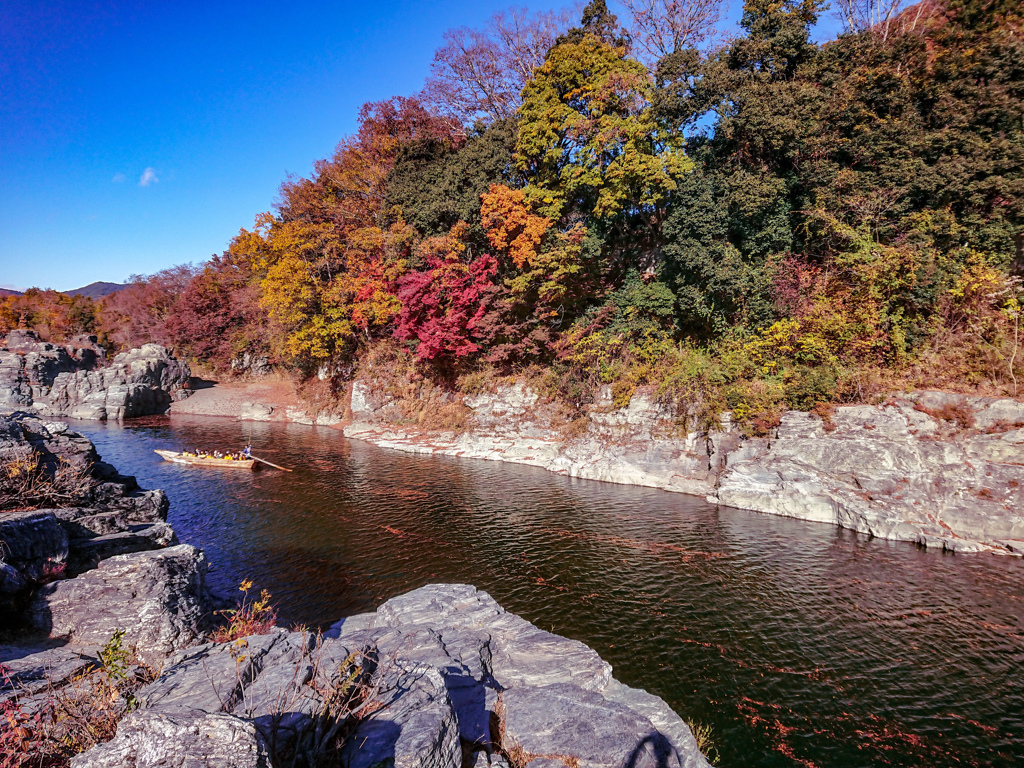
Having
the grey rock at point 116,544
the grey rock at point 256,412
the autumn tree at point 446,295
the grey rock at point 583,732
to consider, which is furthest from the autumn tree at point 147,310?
the grey rock at point 583,732

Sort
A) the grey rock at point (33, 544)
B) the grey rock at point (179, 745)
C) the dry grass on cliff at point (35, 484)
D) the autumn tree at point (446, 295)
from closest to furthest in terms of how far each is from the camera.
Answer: the grey rock at point (179, 745), the grey rock at point (33, 544), the dry grass on cliff at point (35, 484), the autumn tree at point (446, 295)

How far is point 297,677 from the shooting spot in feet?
18.0

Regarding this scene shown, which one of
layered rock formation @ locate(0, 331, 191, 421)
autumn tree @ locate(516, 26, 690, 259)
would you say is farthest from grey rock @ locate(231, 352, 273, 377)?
autumn tree @ locate(516, 26, 690, 259)

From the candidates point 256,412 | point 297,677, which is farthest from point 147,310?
point 297,677

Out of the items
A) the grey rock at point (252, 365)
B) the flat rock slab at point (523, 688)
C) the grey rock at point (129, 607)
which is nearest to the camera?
the flat rock slab at point (523, 688)

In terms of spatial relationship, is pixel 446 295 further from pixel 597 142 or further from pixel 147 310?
pixel 147 310

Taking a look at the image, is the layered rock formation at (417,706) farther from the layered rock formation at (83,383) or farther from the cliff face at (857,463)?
the layered rock formation at (83,383)

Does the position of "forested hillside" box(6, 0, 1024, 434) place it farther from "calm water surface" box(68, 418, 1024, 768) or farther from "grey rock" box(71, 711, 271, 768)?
"grey rock" box(71, 711, 271, 768)

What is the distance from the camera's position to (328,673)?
5766 mm

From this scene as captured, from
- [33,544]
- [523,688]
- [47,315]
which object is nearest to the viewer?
[523,688]

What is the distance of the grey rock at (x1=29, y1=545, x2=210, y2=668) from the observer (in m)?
8.09

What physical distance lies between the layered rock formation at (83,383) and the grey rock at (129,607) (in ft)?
137

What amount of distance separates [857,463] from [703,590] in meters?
9.74

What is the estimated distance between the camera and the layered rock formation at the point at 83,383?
41.2m
